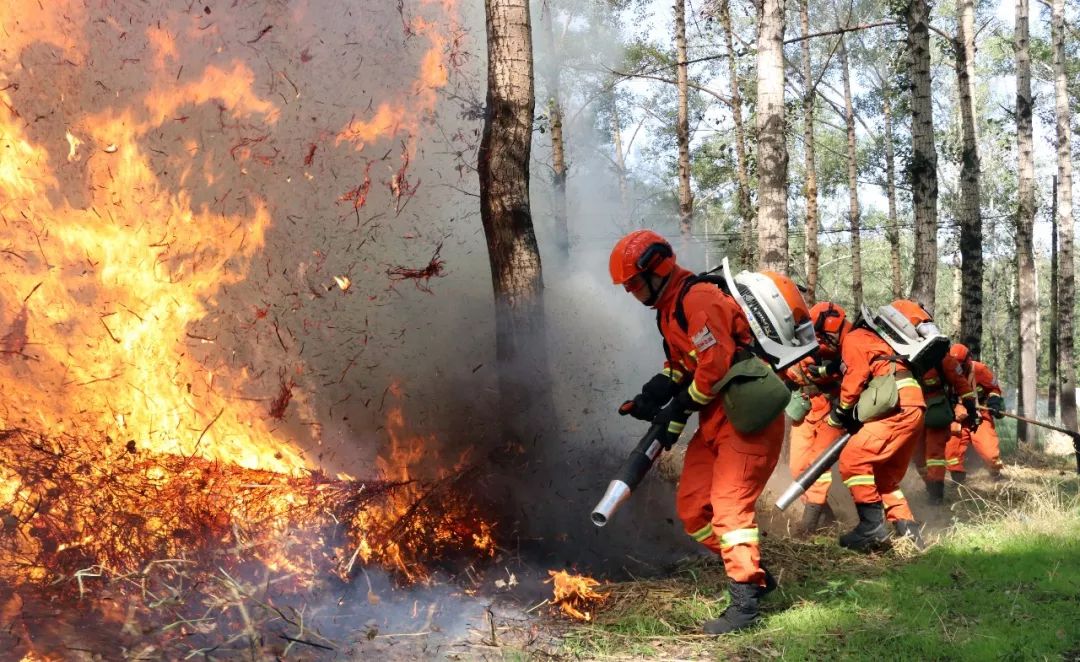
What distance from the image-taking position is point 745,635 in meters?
4.63

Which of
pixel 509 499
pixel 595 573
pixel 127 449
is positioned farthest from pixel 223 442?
pixel 595 573

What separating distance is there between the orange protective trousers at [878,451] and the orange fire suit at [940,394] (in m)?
2.60

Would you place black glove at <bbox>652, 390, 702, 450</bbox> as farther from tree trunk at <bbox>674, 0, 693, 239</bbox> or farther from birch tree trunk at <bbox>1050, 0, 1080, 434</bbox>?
birch tree trunk at <bbox>1050, 0, 1080, 434</bbox>

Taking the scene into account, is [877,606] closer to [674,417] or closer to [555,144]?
[674,417]

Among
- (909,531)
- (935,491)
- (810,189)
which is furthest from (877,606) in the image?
(810,189)

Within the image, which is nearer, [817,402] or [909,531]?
[909,531]

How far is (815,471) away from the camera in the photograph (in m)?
6.77

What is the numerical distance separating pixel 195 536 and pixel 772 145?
20.6 feet

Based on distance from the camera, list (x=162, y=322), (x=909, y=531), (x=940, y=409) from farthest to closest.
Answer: (x=940, y=409) → (x=909, y=531) → (x=162, y=322)

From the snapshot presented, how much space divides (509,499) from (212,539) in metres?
1.90

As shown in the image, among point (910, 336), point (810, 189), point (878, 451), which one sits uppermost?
point (810, 189)

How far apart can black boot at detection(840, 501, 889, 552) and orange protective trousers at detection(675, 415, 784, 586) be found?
6.75 ft

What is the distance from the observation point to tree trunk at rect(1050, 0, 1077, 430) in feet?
49.8

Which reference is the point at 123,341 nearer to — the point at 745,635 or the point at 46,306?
the point at 46,306
